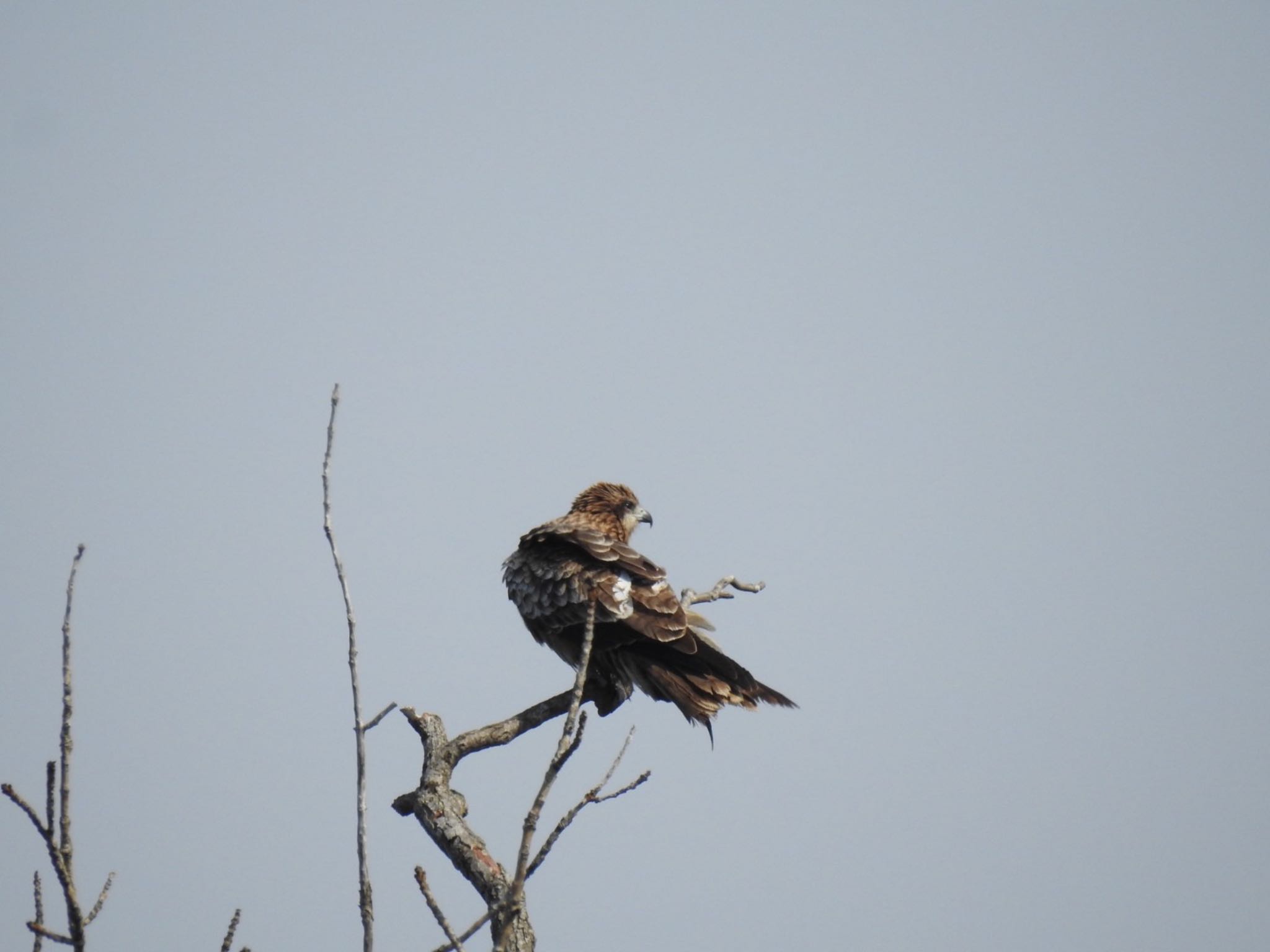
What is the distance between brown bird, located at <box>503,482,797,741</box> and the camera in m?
6.18

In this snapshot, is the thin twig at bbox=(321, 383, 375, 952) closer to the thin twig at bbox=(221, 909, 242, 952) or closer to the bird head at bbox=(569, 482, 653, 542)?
the thin twig at bbox=(221, 909, 242, 952)

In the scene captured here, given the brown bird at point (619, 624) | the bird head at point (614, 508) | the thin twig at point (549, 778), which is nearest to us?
the thin twig at point (549, 778)

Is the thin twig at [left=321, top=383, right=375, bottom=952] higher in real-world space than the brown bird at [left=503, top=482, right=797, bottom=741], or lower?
lower

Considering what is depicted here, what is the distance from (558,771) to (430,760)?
2.65 metres

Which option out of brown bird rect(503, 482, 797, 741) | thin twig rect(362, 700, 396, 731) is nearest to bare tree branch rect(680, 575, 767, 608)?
brown bird rect(503, 482, 797, 741)

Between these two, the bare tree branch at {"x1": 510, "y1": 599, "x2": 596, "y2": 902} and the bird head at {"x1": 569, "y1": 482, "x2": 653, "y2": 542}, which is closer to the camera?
the bare tree branch at {"x1": 510, "y1": 599, "x2": 596, "y2": 902}

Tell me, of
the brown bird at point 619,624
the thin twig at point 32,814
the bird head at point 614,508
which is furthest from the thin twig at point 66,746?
the bird head at point 614,508

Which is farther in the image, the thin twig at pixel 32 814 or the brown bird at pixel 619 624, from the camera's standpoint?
the brown bird at pixel 619 624

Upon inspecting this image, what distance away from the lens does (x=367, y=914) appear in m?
2.64

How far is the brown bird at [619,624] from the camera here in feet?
20.3

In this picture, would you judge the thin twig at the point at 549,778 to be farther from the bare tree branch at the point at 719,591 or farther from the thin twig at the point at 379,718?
the bare tree branch at the point at 719,591

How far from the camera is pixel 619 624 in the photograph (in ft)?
20.9

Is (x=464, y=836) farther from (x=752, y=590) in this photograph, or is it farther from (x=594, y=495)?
(x=594, y=495)

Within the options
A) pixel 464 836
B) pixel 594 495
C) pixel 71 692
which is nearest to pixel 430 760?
pixel 464 836
